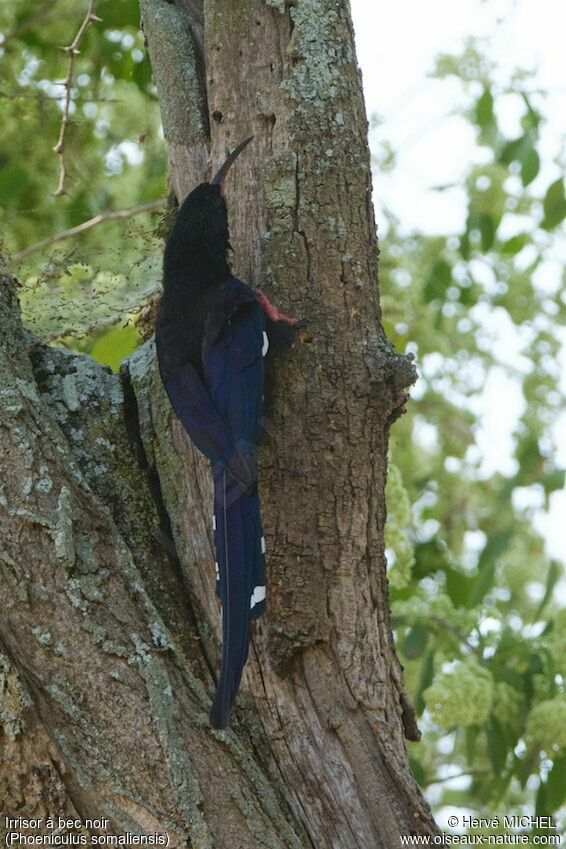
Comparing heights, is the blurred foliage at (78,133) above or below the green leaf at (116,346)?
above

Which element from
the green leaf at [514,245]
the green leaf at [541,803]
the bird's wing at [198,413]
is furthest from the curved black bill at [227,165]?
the green leaf at [514,245]

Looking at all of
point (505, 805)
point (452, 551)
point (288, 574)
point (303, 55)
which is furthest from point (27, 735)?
point (452, 551)

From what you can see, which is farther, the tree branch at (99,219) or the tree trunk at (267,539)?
the tree branch at (99,219)

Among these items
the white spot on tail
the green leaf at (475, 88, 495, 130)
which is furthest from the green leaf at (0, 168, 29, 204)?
the white spot on tail

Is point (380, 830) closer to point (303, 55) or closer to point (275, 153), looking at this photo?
point (275, 153)

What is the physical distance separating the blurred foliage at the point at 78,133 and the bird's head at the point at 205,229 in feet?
1.98

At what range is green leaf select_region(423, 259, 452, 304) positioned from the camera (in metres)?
4.19

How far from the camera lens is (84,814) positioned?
187cm

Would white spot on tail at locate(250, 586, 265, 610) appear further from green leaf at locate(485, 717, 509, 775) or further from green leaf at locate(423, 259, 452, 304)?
green leaf at locate(423, 259, 452, 304)

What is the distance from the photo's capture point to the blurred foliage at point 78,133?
3891mm

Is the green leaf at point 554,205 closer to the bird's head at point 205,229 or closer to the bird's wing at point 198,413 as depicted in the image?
the bird's head at point 205,229

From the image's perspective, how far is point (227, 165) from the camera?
2.65m

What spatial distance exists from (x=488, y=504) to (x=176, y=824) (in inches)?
161

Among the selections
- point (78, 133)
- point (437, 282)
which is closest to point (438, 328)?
point (437, 282)
